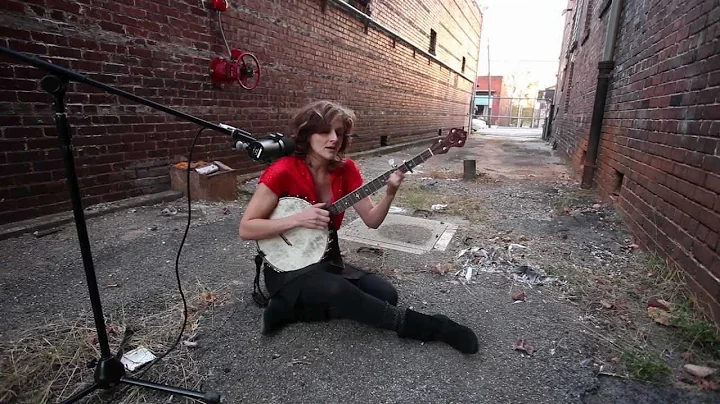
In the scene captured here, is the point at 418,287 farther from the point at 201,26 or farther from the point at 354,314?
the point at 201,26

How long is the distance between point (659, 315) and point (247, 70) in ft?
17.3

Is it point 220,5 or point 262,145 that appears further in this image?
point 220,5

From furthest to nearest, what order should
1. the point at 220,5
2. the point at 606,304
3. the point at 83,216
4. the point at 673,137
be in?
the point at 220,5 → the point at 673,137 → the point at 606,304 → the point at 83,216

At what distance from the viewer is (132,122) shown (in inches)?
167

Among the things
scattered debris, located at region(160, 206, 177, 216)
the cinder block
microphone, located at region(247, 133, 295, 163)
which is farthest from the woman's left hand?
the cinder block

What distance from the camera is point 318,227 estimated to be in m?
2.00

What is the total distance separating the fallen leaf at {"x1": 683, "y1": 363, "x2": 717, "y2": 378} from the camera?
1.75 metres

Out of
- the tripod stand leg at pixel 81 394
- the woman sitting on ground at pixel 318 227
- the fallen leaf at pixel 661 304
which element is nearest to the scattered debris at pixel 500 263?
the fallen leaf at pixel 661 304

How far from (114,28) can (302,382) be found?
4.14 meters

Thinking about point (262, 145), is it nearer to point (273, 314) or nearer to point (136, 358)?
point (273, 314)

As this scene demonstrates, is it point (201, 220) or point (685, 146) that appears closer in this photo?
point (685, 146)

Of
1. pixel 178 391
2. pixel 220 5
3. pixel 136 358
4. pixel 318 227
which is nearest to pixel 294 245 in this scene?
pixel 318 227

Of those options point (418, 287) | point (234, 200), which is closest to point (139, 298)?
point (418, 287)

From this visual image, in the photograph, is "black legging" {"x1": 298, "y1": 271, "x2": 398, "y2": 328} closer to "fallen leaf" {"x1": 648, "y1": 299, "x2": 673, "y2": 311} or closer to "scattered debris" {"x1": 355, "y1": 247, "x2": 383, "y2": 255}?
"scattered debris" {"x1": 355, "y1": 247, "x2": 383, "y2": 255}
